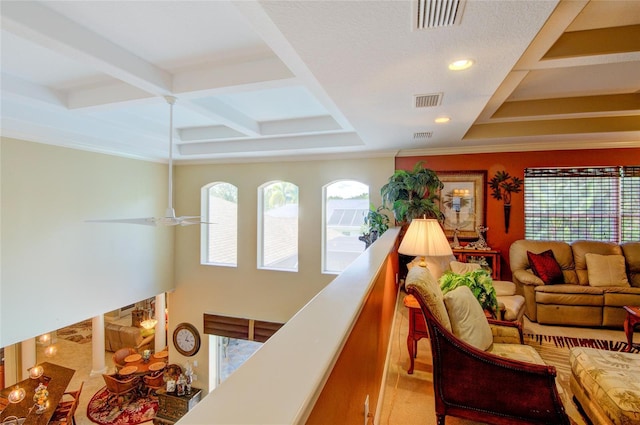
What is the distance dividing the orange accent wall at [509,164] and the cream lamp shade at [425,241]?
8.32ft

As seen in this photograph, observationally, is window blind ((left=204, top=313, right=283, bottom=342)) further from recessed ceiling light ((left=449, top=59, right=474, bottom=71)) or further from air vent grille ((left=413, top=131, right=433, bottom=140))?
recessed ceiling light ((left=449, top=59, right=474, bottom=71))

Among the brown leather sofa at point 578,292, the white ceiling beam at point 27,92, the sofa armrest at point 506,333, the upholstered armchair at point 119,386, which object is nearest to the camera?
the sofa armrest at point 506,333

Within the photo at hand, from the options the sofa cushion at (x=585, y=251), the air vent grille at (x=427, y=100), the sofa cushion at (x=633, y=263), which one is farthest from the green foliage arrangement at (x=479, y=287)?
the sofa cushion at (x=633, y=263)

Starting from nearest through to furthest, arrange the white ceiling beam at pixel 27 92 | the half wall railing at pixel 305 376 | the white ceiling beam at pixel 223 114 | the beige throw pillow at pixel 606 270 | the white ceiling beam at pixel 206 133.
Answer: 1. the half wall railing at pixel 305 376
2. the white ceiling beam at pixel 27 92
3. the white ceiling beam at pixel 223 114
4. the beige throw pillow at pixel 606 270
5. the white ceiling beam at pixel 206 133

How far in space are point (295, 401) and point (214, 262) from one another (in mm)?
6328

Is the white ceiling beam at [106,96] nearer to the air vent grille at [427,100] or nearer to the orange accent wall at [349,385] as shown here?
the air vent grille at [427,100]

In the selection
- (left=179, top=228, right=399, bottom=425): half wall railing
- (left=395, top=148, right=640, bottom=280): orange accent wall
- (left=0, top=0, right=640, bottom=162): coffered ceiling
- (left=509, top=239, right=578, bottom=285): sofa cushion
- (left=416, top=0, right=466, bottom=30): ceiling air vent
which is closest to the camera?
(left=179, top=228, right=399, bottom=425): half wall railing

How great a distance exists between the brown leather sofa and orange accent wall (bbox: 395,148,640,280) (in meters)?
0.46

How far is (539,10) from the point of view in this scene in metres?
1.38

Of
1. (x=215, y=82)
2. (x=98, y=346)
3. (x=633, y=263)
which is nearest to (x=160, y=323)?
(x=98, y=346)

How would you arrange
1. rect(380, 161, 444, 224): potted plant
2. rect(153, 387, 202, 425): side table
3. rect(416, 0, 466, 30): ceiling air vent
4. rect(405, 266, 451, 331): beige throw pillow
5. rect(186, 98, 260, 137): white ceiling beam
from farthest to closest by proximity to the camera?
rect(153, 387, 202, 425): side table
rect(380, 161, 444, 224): potted plant
rect(186, 98, 260, 137): white ceiling beam
rect(405, 266, 451, 331): beige throw pillow
rect(416, 0, 466, 30): ceiling air vent

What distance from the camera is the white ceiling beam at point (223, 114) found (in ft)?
10.6

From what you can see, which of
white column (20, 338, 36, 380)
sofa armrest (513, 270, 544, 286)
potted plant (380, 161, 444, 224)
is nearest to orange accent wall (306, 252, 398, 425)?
potted plant (380, 161, 444, 224)

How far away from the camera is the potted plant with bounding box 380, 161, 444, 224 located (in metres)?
4.16
